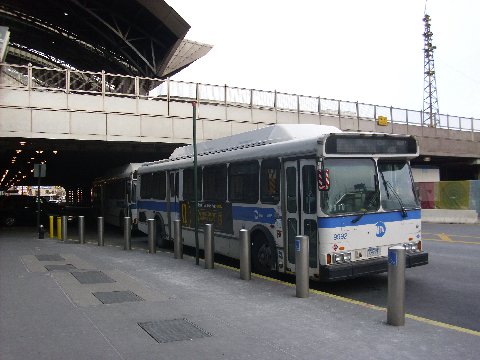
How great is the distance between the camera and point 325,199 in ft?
27.8

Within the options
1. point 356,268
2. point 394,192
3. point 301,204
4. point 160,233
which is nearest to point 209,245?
point 301,204

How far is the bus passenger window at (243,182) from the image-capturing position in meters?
10.6

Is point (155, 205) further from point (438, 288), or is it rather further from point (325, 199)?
point (438, 288)

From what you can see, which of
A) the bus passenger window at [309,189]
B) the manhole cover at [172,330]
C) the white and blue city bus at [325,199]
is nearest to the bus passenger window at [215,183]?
the white and blue city bus at [325,199]

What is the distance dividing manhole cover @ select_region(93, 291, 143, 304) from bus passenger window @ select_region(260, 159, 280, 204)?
3356 millimetres

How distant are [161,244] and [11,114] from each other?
8.11 metres

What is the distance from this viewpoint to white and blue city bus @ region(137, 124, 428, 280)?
334 inches

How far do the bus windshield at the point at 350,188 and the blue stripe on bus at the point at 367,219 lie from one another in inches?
4.5

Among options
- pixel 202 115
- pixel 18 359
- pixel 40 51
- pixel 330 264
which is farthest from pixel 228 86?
pixel 40 51

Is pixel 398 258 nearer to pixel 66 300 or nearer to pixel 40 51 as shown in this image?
pixel 66 300

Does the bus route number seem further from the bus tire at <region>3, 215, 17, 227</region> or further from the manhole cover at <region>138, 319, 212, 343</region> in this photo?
the bus tire at <region>3, 215, 17, 227</region>

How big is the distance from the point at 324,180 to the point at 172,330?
3735 millimetres

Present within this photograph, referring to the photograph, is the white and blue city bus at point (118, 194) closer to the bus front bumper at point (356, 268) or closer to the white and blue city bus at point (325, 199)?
the white and blue city bus at point (325, 199)

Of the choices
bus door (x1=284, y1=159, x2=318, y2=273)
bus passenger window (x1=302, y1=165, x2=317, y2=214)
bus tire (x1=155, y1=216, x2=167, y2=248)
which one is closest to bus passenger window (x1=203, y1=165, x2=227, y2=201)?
bus door (x1=284, y1=159, x2=318, y2=273)
